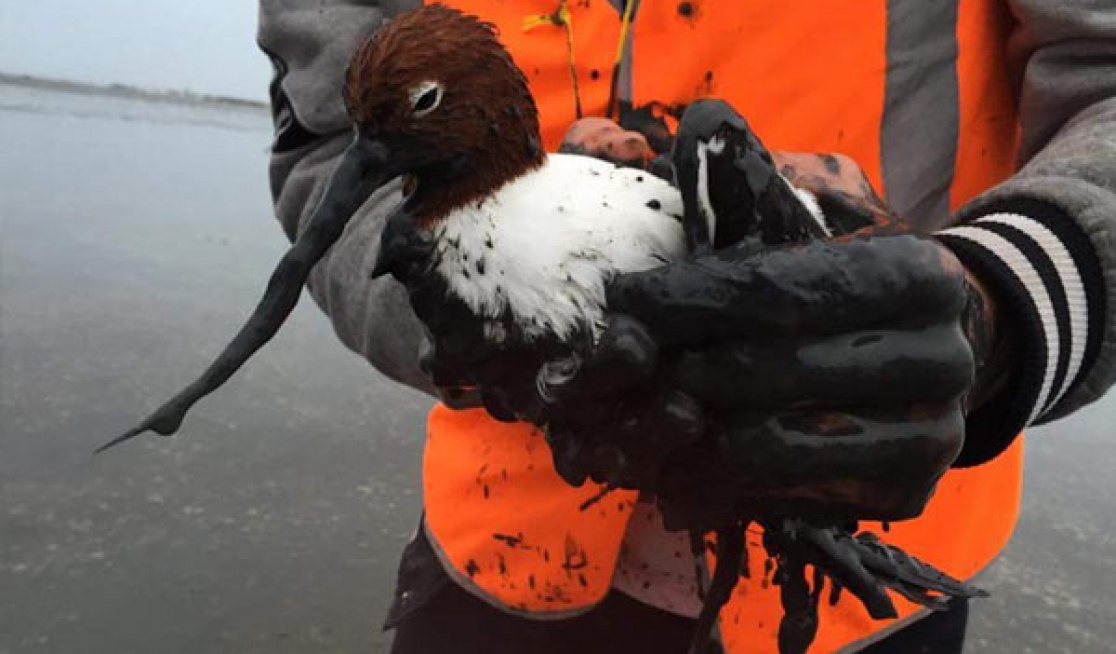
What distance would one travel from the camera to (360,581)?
2.74 metres

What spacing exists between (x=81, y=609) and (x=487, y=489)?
1.66 m

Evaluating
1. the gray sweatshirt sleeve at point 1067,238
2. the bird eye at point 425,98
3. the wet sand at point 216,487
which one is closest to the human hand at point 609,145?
the bird eye at point 425,98

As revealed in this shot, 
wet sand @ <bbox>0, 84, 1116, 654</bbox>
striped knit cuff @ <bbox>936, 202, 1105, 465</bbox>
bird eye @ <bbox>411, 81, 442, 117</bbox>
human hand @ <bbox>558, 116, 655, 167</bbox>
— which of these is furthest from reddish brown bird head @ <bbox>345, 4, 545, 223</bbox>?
wet sand @ <bbox>0, 84, 1116, 654</bbox>

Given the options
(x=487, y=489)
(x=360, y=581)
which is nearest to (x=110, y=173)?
(x=360, y=581)

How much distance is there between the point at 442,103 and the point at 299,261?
0.18 metres

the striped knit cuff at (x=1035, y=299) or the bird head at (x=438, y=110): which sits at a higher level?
the bird head at (x=438, y=110)

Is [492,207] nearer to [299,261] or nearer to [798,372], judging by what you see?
[299,261]

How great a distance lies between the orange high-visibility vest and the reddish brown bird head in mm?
525

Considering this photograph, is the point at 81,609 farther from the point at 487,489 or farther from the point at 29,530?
the point at 487,489

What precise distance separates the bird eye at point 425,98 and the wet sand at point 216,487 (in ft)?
5.34

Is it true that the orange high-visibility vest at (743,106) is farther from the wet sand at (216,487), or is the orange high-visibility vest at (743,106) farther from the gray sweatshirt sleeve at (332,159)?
the wet sand at (216,487)

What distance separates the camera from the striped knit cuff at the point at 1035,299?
905 mm

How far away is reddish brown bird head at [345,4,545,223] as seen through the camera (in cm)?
76

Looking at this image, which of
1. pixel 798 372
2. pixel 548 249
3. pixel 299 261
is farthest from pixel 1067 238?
pixel 299 261
